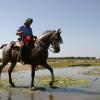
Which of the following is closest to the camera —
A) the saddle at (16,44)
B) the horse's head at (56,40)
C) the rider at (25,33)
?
the horse's head at (56,40)

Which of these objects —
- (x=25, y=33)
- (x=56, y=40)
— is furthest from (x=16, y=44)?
(x=56, y=40)

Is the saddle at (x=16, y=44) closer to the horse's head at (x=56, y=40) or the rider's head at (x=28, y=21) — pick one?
the rider's head at (x=28, y=21)

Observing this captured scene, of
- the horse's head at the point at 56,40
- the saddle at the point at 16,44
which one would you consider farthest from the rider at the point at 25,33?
the horse's head at the point at 56,40

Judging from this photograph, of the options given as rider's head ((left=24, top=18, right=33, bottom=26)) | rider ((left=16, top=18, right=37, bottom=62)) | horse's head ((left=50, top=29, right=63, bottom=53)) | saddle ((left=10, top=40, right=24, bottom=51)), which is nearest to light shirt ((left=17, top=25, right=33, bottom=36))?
rider ((left=16, top=18, right=37, bottom=62))

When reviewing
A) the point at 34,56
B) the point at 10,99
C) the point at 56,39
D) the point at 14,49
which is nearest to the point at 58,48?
the point at 56,39

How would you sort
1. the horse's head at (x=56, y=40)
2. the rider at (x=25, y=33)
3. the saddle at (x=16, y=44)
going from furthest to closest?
the saddle at (x=16, y=44) < the rider at (x=25, y=33) < the horse's head at (x=56, y=40)

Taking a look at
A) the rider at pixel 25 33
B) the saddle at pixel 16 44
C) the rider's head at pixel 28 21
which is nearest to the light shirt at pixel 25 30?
the rider at pixel 25 33

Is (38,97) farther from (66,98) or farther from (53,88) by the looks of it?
(53,88)

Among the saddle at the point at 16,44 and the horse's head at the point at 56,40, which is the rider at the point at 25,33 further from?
the horse's head at the point at 56,40

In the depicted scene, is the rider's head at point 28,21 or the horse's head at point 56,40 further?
the rider's head at point 28,21

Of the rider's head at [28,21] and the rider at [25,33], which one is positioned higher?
the rider's head at [28,21]

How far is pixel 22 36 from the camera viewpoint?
16.3m

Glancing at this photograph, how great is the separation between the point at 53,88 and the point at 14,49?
3215mm

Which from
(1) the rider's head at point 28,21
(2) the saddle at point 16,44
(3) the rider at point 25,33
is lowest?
(2) the saddle at point 16,44
